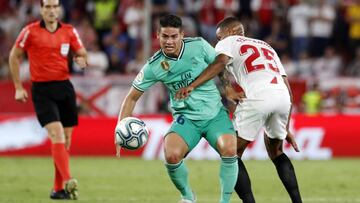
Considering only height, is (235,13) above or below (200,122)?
below

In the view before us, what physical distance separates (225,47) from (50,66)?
357 centimetres

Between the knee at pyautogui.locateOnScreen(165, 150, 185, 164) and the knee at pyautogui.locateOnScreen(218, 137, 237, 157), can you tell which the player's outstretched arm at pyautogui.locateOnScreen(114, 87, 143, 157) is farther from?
the knee at pyautogui.locateOnScreen(218, 137, 237, 157)

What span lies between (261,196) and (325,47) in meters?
11.4

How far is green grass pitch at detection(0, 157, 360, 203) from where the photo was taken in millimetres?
13012

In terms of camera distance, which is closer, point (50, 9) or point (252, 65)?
point (252, 65)

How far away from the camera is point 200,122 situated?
427 inches

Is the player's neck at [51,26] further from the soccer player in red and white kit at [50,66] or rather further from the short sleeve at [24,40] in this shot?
the short sleeve at [24,40]

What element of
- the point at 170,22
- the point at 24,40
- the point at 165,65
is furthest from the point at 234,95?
the point at 24,40

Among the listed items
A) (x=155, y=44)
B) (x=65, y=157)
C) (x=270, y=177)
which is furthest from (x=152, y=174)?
(x=155, y=44)

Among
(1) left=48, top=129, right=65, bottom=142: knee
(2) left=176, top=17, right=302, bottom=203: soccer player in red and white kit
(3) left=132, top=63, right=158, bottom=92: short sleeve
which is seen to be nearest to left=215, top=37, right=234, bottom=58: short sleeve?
(2) left=176, top=17, right=302, bottom=203: soccer player in red and white kit

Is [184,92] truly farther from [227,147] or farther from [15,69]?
[15,69]

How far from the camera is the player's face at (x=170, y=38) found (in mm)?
10562

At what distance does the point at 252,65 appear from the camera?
1072cm

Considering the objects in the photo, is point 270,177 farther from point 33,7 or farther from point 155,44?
point 33,7
